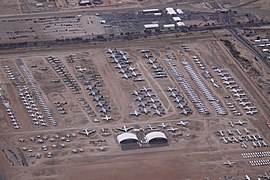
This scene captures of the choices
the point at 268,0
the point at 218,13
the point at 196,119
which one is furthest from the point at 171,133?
the point at 268,0

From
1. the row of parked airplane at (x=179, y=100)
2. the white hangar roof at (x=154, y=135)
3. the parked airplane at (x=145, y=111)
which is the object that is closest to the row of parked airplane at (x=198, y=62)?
the row of parked airplane at (x=179, y=100)

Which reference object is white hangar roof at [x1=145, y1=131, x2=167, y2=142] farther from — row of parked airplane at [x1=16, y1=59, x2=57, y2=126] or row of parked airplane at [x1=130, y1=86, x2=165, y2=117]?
row of parked airplane at [x1=16, y1=59, x2=57, y2=126]

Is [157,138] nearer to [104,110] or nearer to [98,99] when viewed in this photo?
[104,110]

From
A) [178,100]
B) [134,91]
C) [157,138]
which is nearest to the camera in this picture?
[157,138]

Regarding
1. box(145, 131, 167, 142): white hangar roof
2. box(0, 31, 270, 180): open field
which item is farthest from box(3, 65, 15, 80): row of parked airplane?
box(145, 131, 167, 142): white hangar roof

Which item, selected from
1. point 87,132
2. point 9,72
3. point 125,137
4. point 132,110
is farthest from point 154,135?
point 9,72

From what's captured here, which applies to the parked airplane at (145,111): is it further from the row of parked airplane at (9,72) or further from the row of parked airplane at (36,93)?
the row of parked airplane at (9,72)
